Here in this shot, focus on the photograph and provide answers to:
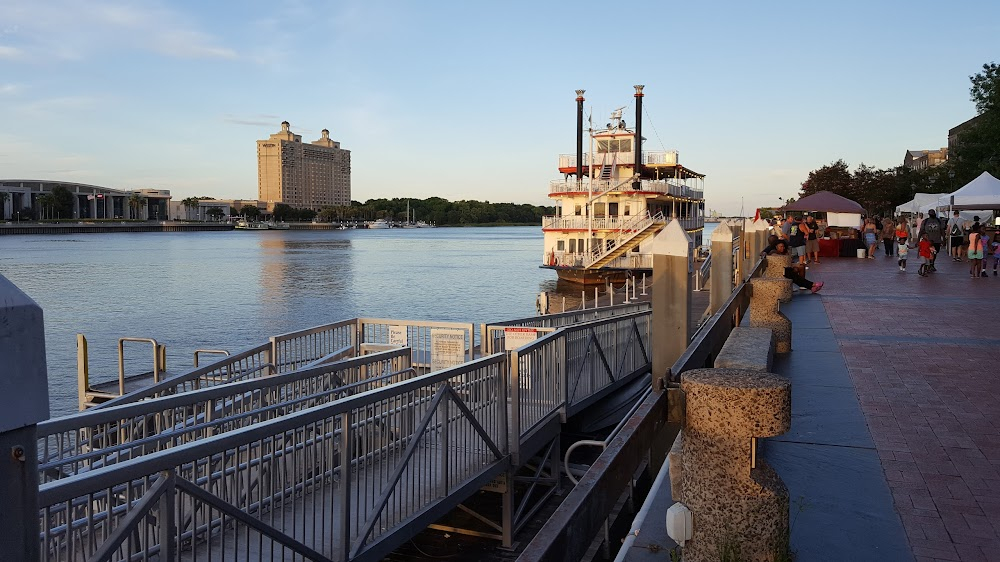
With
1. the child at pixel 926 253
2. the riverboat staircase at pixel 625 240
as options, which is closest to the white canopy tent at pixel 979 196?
the child at pixel 926 253

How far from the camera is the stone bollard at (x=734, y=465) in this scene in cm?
361

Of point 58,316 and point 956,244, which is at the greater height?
point 956,244

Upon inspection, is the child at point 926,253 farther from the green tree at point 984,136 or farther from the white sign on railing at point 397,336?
the green tree at point 984,136

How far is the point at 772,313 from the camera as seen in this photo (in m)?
9.89

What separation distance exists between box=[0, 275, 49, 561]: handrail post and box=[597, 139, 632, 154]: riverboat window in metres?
58.1

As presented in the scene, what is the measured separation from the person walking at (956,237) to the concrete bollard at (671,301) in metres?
23.8

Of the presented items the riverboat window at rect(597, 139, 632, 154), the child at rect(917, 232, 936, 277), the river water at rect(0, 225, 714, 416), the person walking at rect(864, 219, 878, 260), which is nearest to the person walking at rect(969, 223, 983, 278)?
the child at rect(917, 232, 936, 277)

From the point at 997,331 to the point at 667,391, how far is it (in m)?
9.43

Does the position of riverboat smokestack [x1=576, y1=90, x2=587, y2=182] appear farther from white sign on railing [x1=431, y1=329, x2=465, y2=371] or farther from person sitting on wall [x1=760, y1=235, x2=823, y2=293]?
white sign on railing [x1=431, y1=329, x2=465, y2=371]

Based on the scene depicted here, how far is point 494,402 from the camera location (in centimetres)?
911

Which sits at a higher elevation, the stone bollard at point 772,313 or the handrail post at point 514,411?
the stone bollard at point 772,313

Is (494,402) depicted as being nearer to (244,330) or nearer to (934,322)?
(934,322)

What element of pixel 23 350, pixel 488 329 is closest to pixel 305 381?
pixel 488 329

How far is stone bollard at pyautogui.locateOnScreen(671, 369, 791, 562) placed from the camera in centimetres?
361
